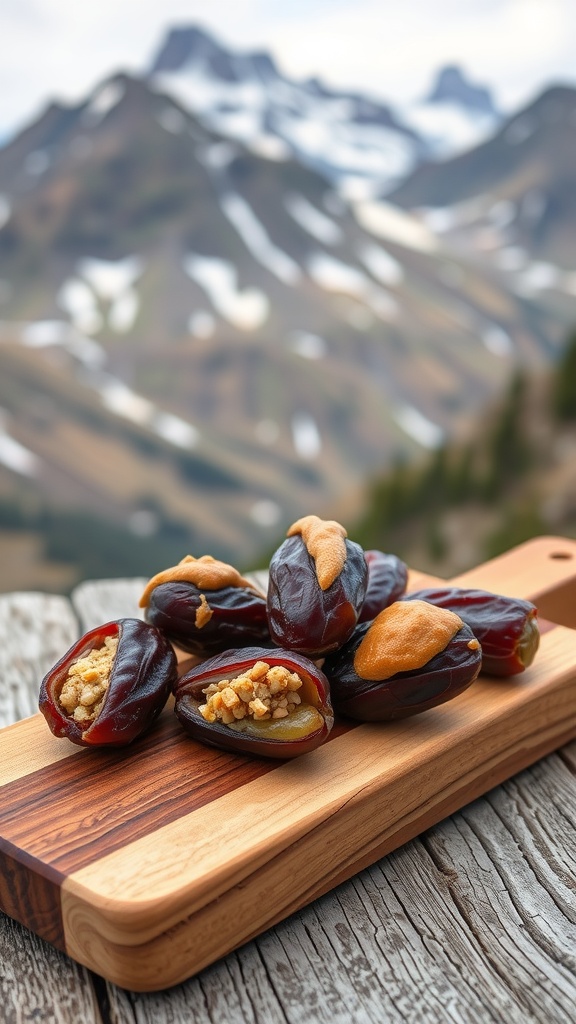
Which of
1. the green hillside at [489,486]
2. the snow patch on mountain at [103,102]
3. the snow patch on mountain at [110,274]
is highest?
the snow patch on mountain at [103,102]

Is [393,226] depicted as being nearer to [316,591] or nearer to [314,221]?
[314,221]

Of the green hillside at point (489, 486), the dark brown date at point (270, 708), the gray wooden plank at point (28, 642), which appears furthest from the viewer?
the green hillside at point (489, 486)

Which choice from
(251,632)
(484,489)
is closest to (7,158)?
(484,489)

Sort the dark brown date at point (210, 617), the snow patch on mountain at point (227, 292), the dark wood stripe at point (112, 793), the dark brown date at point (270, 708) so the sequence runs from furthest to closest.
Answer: the snow patch on mountain at point (227, 292), the dark brown date at point (210, 617), the dark brown date at point (270, 708), the dark wood stripe at point (112, 793)

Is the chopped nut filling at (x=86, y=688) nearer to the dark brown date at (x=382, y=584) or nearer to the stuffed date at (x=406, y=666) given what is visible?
the stuffed date at (x=406, y=666)

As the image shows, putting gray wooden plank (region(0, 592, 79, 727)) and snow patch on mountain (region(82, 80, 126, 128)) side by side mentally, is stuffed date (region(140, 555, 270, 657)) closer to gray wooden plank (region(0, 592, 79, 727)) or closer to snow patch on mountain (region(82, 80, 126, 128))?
gray wooden plank (region(0, 592, 79, 727))

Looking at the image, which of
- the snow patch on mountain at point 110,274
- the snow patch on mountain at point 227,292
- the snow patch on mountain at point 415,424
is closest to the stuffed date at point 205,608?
the snow patch on mountain at point 415,424
